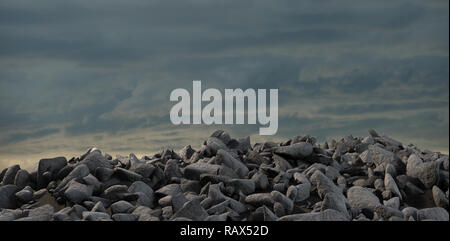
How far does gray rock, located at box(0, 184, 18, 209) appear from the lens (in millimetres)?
6521

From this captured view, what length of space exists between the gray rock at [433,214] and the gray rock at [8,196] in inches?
197

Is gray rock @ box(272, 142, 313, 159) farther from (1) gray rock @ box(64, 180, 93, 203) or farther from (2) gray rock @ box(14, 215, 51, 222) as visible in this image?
(2) gray rock @ box(14, 215, 51, 222)

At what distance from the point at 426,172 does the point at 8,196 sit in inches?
218

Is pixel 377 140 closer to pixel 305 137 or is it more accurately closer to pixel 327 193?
pixel 305 137

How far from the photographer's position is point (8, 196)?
6.63 m

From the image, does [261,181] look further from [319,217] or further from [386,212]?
[386,212]

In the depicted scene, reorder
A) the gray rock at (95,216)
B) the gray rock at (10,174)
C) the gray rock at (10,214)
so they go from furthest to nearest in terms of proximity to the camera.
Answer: the gray rock at (10,174)
the gray rock at (10,214)
the gray rock at (95,216)

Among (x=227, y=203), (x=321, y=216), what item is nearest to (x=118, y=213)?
(x=227, y=203)

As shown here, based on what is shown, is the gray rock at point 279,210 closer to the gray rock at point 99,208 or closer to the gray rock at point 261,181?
the gray rock at point 261,181

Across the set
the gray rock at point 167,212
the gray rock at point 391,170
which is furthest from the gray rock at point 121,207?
the gray rock at point 391,170

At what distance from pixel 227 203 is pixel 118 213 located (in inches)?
48.4

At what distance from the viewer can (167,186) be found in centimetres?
625

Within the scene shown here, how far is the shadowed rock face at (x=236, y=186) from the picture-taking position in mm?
5625

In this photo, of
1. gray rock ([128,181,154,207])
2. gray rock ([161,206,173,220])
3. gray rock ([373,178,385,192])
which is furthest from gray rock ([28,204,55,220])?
gray rock ([373,178,385,192])
